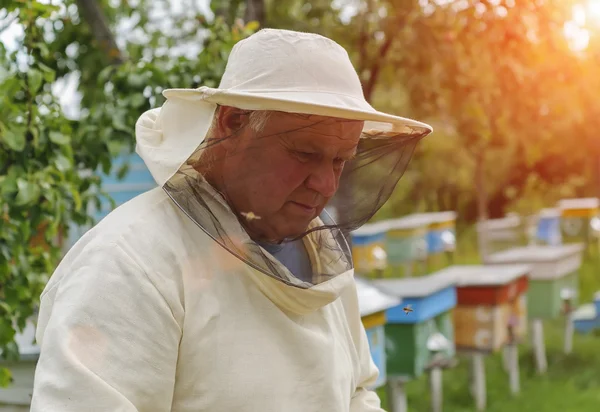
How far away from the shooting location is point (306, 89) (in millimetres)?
1178

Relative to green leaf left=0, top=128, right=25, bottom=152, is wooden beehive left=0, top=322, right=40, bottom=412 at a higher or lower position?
lower

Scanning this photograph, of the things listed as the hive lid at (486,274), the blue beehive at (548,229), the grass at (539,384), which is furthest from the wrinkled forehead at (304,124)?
the blue beehive at (548,229)

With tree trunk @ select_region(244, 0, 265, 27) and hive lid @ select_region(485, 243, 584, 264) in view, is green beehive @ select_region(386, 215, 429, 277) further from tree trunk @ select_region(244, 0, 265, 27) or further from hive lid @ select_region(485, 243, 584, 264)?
tree trunk @ select_region(244, 0, 265, 27)

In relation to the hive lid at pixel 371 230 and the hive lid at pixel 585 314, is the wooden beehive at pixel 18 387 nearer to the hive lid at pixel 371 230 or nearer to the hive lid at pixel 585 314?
the hive lid at pixel 585 314

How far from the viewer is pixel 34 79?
2307 millimetres

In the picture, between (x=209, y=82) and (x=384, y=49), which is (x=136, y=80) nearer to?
(x=209, y=82)

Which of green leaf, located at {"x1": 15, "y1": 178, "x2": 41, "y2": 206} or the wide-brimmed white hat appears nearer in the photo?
the wide-brimmed white hat

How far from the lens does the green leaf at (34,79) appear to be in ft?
7.55

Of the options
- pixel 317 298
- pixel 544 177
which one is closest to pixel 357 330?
pixel 317 298

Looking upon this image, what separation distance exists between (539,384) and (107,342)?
5102mm

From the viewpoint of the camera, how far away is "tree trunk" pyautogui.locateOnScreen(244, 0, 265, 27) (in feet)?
13.1

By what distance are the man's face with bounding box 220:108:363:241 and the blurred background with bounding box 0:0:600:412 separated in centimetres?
118

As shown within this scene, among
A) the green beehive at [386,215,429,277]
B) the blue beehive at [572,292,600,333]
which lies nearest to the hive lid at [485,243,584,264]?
the blue beehive at [572,292,600,333]

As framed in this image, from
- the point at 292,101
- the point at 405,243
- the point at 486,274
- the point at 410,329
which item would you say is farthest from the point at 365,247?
the point at 292,101
